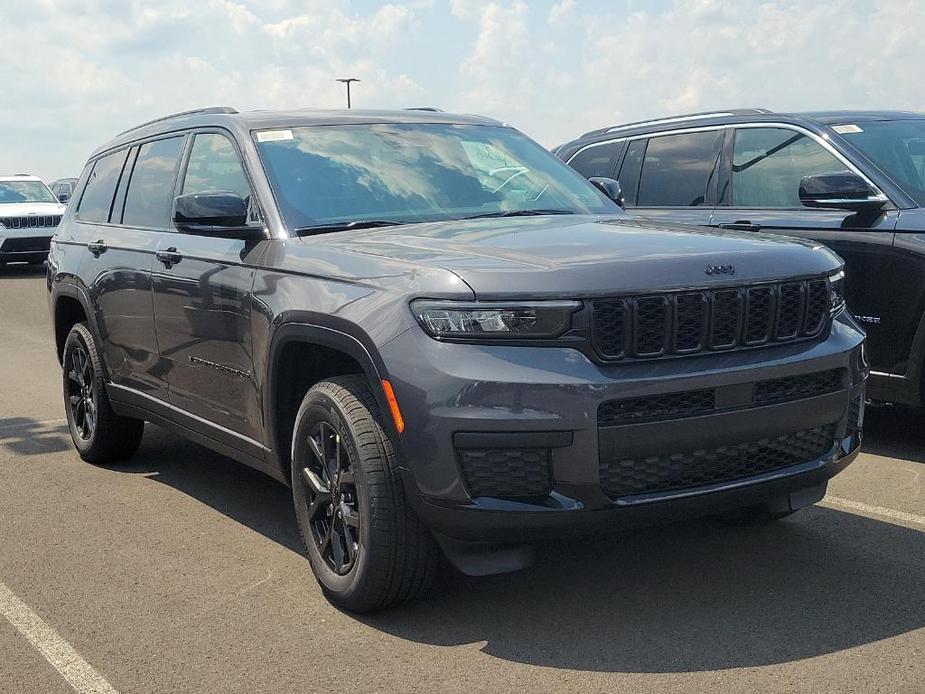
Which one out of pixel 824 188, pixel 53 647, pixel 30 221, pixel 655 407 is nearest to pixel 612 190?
pixel 824 188

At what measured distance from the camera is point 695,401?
3863 millimetres

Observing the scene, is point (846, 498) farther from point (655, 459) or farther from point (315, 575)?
point (315, 575)

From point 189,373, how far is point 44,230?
727 inches

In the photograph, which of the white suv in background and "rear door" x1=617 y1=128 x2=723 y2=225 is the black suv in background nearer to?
"rear door" x1=617 y1=128 x2=723 y2=225

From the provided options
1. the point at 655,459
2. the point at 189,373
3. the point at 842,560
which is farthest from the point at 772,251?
the point at 189,373

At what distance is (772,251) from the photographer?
422cm

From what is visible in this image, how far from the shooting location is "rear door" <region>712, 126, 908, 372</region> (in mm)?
6395

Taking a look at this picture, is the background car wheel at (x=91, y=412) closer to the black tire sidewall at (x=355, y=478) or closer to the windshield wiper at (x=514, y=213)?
the black tire sidewall at (x=355, y=478)

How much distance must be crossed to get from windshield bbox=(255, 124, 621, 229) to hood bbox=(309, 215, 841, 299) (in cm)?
26

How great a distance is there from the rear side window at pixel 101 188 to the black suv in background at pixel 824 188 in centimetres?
331

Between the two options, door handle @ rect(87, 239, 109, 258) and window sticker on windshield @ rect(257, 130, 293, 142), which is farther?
door handle @ rect(87, 239, 109, 258)

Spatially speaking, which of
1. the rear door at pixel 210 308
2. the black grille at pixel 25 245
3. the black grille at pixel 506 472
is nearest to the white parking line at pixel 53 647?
the rear door at pixel 210 308

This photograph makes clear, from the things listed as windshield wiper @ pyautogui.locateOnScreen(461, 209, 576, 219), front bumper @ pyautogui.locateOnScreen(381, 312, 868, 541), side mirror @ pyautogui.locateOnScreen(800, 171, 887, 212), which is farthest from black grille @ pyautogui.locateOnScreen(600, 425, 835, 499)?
side mirror @ pyautogui.locateOnScreen(800, 171, 887, 212)

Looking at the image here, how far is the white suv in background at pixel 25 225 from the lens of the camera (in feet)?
72.5
